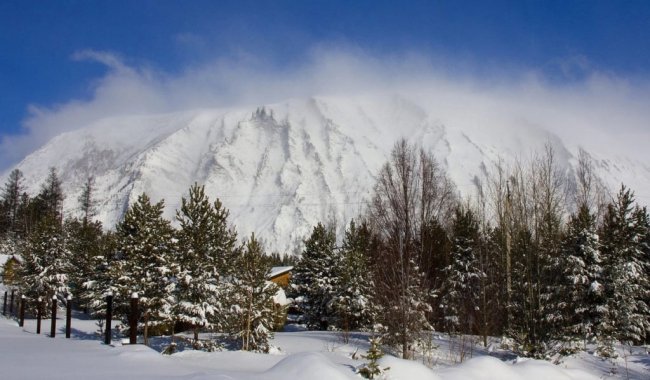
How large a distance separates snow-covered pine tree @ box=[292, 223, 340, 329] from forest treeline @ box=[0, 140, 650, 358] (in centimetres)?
12

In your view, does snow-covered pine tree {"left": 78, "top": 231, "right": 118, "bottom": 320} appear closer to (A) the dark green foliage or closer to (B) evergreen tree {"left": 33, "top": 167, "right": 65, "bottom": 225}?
(A) the dark green foliage

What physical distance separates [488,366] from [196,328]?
14316 mm

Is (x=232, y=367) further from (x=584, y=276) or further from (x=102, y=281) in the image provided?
(x=102, y=281)

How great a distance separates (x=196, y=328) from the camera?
21906 mm

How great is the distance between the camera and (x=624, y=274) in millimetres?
26594

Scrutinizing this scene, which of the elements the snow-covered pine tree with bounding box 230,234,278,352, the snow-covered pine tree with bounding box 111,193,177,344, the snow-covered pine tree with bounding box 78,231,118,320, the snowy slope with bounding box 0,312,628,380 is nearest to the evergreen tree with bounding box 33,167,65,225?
the snow-covered pine tree with bounding box 78,231,118,320

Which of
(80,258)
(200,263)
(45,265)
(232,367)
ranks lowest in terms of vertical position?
(232,367)

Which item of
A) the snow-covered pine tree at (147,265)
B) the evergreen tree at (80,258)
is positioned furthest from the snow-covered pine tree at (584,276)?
the evergreen tree at (80,258)

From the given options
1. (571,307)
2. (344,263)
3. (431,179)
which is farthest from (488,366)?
(344,263)

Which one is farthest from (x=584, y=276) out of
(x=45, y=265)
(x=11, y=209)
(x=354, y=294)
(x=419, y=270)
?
(x=11, y=209)

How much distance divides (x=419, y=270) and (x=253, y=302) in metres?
7.77

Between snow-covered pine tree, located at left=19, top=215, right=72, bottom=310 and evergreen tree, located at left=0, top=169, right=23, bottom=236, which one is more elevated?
evergreen tree, located at left=0, top=169, right=23, bottom=236

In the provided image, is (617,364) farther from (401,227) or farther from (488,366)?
(488,366)

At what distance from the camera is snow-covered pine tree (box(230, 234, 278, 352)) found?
20.5 m
